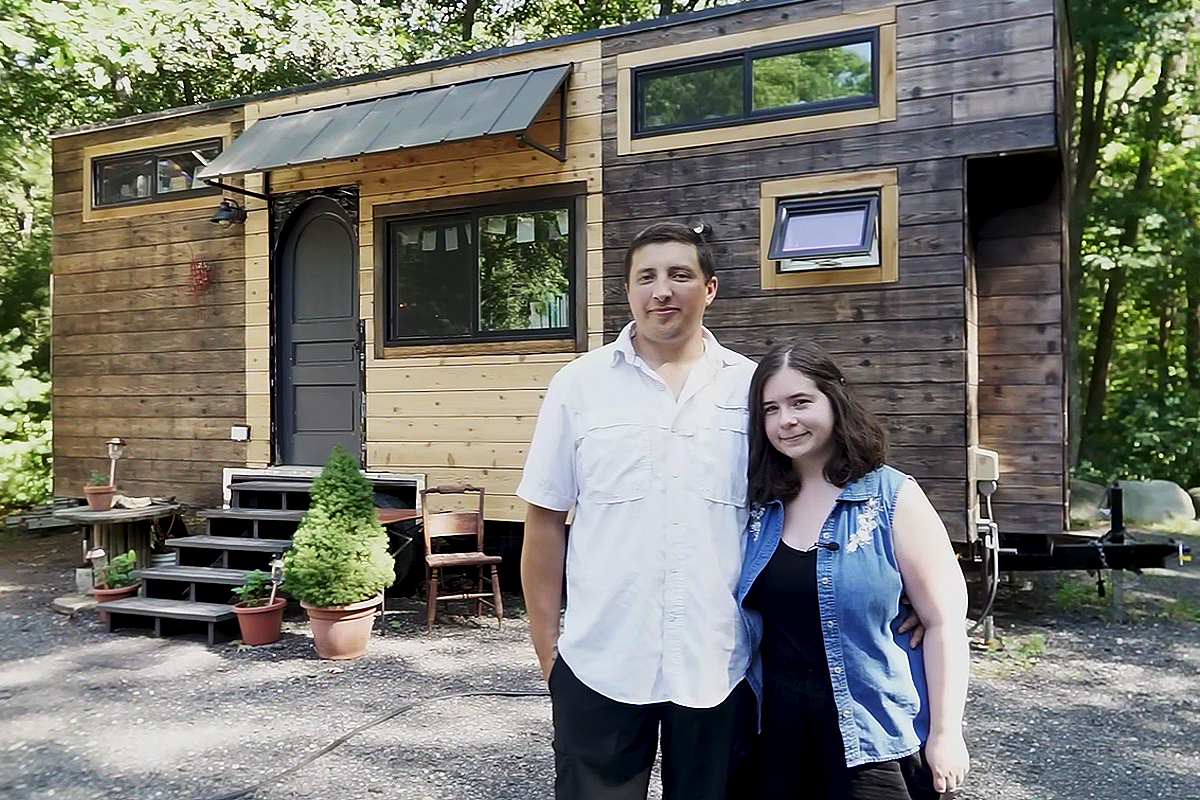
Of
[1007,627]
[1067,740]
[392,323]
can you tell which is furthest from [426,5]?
[1067,740]

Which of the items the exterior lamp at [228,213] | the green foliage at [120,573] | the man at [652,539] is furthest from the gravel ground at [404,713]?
the exterior lamp at [228,213]

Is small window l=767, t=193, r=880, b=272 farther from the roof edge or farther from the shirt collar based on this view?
the shirt collar

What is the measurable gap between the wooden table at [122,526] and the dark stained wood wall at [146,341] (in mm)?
381

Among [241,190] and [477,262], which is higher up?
[241,190]

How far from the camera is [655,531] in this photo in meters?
1.81

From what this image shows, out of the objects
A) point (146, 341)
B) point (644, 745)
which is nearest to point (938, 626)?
point (644, 745)

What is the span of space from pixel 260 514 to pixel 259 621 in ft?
3.51

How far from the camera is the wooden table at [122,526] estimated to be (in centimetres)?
644

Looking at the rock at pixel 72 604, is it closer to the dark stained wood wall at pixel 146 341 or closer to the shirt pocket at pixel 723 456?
the dark stained wood wall at pixel 146 341

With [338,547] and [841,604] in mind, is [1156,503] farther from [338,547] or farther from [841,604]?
[841,604]

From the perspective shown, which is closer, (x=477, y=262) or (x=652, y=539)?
(x=652, y=539)

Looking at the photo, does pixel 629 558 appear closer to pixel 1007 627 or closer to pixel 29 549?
pixel 1007 627

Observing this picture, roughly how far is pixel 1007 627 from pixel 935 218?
2.64 metres

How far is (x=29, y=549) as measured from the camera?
9.33 m
